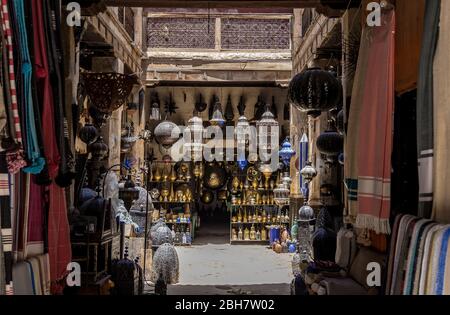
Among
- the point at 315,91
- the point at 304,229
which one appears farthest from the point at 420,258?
the point at 304,229

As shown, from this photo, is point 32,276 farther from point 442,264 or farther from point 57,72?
point 442,264

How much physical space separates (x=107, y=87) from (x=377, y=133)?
329cm

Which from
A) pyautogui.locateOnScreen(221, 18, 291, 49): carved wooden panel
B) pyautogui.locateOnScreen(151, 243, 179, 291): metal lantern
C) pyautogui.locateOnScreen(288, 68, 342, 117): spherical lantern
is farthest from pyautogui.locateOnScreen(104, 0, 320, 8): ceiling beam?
pyautogui.locateOnScreen(221, 18, 291, 49): carved wooden panel

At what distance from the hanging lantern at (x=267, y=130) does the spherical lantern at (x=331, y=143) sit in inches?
184

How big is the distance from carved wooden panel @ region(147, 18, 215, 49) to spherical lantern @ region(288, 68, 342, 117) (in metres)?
5.99

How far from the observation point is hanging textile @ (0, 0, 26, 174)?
2273 millimetres

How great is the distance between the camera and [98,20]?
6.55 metres

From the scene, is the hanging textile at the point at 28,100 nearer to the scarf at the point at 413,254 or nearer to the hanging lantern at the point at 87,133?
the scarf at the point at 413,254

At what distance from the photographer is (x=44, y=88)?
2863 mm

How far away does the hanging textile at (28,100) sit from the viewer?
246cm

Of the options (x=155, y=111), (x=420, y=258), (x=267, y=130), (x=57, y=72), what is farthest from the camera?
(x=155, y=111)

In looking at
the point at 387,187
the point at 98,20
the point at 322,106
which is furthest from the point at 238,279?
the point at 387,187

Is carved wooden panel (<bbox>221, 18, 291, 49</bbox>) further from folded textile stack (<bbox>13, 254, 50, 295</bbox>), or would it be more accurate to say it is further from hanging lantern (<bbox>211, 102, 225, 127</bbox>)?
folded textile stack (<bbox>13, 254, 50, 295</bbox>)

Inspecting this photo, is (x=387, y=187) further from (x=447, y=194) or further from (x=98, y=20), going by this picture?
(x=98, y=20)
